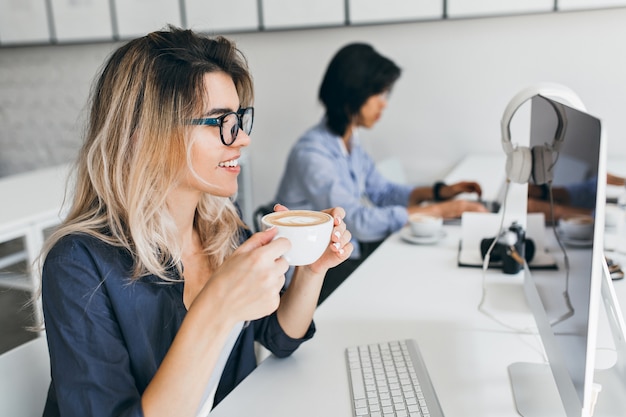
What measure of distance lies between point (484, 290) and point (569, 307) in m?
0.49

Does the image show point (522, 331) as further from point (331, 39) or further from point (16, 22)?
point (16, 22)

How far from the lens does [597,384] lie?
0.79 meters

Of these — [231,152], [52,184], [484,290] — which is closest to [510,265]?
[484,290]

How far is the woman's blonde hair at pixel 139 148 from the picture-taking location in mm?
889

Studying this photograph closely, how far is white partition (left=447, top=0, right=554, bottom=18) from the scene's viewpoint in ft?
8.43

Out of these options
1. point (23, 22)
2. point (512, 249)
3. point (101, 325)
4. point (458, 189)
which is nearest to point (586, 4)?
point (458, 189)

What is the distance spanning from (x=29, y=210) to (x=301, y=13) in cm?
165

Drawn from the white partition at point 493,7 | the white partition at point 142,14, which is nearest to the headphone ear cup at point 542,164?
the white partition at point 493,7

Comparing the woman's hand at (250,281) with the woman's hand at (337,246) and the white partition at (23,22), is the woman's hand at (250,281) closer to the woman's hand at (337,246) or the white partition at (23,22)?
the woman's hand at (337,246)

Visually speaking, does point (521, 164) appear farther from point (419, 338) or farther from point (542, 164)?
point (419, 338)

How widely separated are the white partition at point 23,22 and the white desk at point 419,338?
2717 mm

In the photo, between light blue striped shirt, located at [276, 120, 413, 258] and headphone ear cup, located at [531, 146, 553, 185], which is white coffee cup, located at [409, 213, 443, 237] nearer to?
light blue striped shirt, located at [276, 120, 413, 258]

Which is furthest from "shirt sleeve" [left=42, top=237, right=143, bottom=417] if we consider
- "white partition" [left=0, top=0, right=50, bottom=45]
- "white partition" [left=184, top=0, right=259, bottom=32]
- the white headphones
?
"white partition" [left=0, top=0, right=50, bottom=45]

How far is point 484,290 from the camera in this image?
1.21 metres
